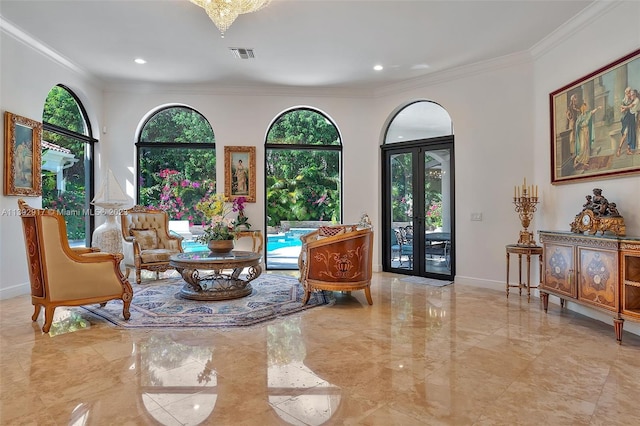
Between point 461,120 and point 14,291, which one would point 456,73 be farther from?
point 14,291

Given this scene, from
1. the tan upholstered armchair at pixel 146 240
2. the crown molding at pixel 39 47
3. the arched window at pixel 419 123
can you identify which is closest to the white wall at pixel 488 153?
the arched window at pixel 419 123

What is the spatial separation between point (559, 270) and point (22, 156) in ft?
21.9

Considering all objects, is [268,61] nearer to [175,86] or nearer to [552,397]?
[175,86]

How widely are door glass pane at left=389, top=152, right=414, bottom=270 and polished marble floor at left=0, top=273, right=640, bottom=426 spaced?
265 cm

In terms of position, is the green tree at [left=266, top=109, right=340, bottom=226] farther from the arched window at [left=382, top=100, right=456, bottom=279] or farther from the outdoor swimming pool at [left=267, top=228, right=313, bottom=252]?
the arched window at [left=382, top=100, right=456, bottom=279]

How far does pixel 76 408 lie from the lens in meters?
2.04

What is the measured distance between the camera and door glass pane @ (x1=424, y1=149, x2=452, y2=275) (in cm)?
603

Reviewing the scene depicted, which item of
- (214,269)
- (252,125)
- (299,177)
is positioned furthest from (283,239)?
(214,269)

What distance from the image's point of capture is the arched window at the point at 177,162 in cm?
687

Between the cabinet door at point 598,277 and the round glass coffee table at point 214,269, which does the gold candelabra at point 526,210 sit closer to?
the cabinet door at point 598,277

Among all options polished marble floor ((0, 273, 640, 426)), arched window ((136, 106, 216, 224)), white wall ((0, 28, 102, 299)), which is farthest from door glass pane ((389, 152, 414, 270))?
white wall ((0, 28, 102, 299))

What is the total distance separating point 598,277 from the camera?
333 cm

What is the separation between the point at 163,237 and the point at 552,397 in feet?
18.3

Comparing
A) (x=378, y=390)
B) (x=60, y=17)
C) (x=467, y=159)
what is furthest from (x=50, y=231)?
(x=467, y=159)
